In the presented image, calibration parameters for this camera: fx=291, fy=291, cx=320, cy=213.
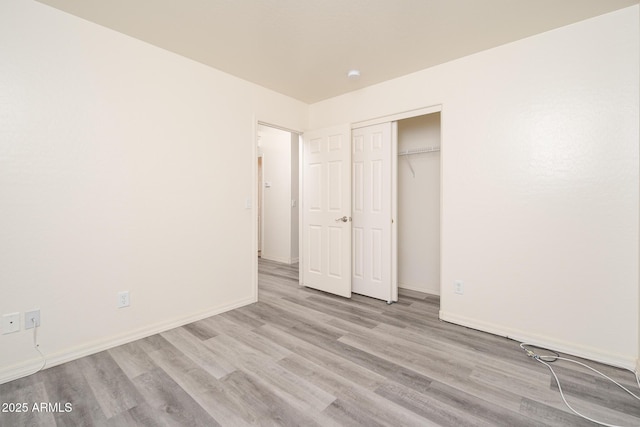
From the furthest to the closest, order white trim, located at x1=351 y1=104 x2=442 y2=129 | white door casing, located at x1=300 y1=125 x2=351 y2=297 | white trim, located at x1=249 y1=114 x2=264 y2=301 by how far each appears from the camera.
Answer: white door casing, located at x1=300 y1=125 x2=351 y2=297, white trim, located at x1=249 y1=114 x2=264 y2=301, white trim, located at x1=351 y1=104 x2=442 y2=129

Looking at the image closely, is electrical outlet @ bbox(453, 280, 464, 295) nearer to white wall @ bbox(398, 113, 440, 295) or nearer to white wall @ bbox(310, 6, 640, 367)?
white wall @ bbox(310, 6, 640, 367)

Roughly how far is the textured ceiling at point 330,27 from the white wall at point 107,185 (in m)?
0.30

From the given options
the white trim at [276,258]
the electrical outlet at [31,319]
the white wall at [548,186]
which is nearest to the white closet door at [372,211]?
the white wall at [548,186]

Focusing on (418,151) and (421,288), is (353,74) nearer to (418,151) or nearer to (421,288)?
(418,151)

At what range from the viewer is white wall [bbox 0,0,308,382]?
1.92 meters

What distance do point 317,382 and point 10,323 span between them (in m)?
2.01

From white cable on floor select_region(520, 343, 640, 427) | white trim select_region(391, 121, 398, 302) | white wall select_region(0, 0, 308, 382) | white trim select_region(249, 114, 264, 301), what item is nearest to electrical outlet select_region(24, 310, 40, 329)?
white wall select_region(0, 0, 308, 382)

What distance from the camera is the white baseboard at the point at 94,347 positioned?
1883 millimetres

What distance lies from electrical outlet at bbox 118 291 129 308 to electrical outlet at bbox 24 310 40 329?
47 centimetres

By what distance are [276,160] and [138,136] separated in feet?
11.3

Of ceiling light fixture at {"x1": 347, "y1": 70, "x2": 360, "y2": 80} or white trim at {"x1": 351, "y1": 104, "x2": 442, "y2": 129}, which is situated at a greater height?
ceiling light fixture at {"x1": 347, "y1": 70, "x2": 360, "y2": 80}

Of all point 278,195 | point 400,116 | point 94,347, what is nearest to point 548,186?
point 400,116

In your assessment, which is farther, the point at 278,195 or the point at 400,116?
the point at 278,195

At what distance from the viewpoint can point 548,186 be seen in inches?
90.4
